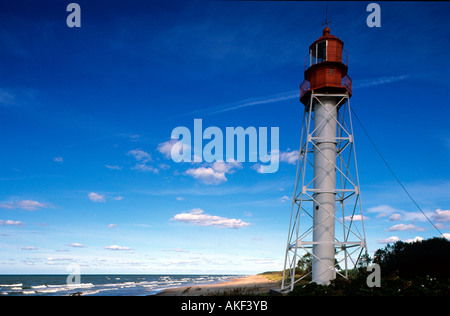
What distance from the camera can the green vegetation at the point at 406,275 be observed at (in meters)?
16.5

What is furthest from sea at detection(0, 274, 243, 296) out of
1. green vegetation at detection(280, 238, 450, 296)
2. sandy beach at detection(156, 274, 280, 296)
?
green vegetation at detection(280, 238, 450, 296)

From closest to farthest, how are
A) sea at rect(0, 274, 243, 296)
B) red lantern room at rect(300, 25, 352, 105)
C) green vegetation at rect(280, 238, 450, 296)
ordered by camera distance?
green vegetation at rect(280, 238, 450, 296)
red lantern room at rect(300, 25, 352, 105)
sea at rect(0, 274, 243, 296)

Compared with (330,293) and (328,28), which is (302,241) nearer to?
(330,293)

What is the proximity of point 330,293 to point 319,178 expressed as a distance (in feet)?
24.9

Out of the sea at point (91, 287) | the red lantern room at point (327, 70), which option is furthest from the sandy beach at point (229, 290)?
the red lantern room at point (327, 70)

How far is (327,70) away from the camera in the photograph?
24.2 m

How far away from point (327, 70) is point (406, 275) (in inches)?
554

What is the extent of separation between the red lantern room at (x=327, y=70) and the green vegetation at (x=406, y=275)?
36.4 ft

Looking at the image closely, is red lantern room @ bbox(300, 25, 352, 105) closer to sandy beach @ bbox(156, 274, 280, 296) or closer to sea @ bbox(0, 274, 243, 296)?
sandy beach @ bbox(156, 274, 280, 296)

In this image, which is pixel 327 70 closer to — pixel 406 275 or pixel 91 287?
pixel 406 275

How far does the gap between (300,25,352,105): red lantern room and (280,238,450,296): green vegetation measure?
437 inches

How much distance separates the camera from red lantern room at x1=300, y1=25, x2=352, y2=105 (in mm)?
24062
